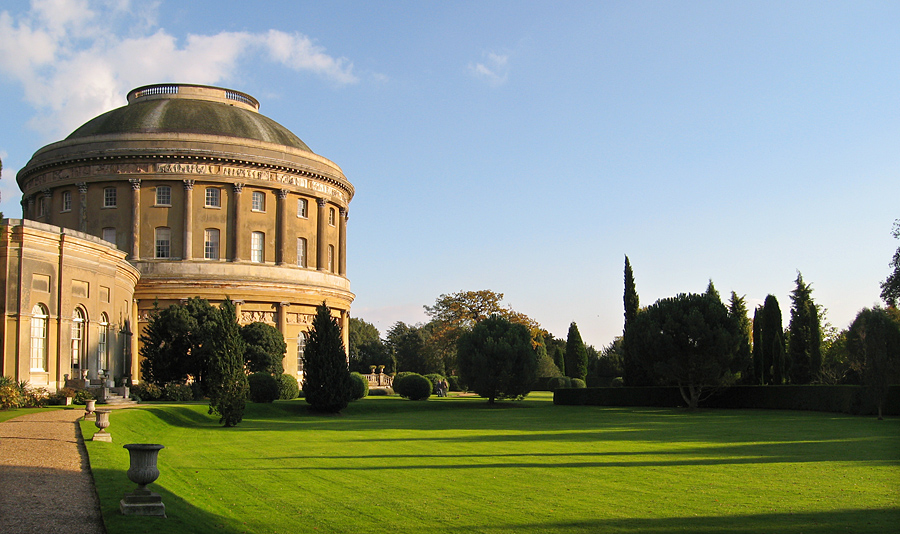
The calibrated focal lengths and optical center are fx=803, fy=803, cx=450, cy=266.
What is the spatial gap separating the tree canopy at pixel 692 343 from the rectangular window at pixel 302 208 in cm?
2418

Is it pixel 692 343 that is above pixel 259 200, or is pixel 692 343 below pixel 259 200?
below

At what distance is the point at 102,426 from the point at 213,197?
33.0 m

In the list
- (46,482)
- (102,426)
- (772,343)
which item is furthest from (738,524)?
(772,343)

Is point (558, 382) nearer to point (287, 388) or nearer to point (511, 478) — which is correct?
point (287, 388)

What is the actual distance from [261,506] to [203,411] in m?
19.5

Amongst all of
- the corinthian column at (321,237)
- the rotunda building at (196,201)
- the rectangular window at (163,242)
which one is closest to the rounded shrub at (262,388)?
the rotunda building at (196,201)

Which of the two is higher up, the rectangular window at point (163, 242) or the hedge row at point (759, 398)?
the rectangular window at point (163, 242)

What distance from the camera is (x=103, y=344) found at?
34188 mm

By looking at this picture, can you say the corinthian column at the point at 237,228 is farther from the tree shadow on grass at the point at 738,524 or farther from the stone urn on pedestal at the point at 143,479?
the tree shadow on grass at the point at 738,524

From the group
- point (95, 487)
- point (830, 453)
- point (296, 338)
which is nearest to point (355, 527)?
point (95, 487)

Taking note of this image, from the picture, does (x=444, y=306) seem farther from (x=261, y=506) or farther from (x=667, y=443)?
(x=261, y=506)

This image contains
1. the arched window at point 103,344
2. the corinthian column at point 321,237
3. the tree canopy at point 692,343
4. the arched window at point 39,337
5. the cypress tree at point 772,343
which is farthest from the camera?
the corinthian column at point 321,237

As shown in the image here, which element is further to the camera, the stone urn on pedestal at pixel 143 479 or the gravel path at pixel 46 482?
the stone urn on pedestal at pixel 143 479

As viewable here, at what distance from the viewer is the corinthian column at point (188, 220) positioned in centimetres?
4822
